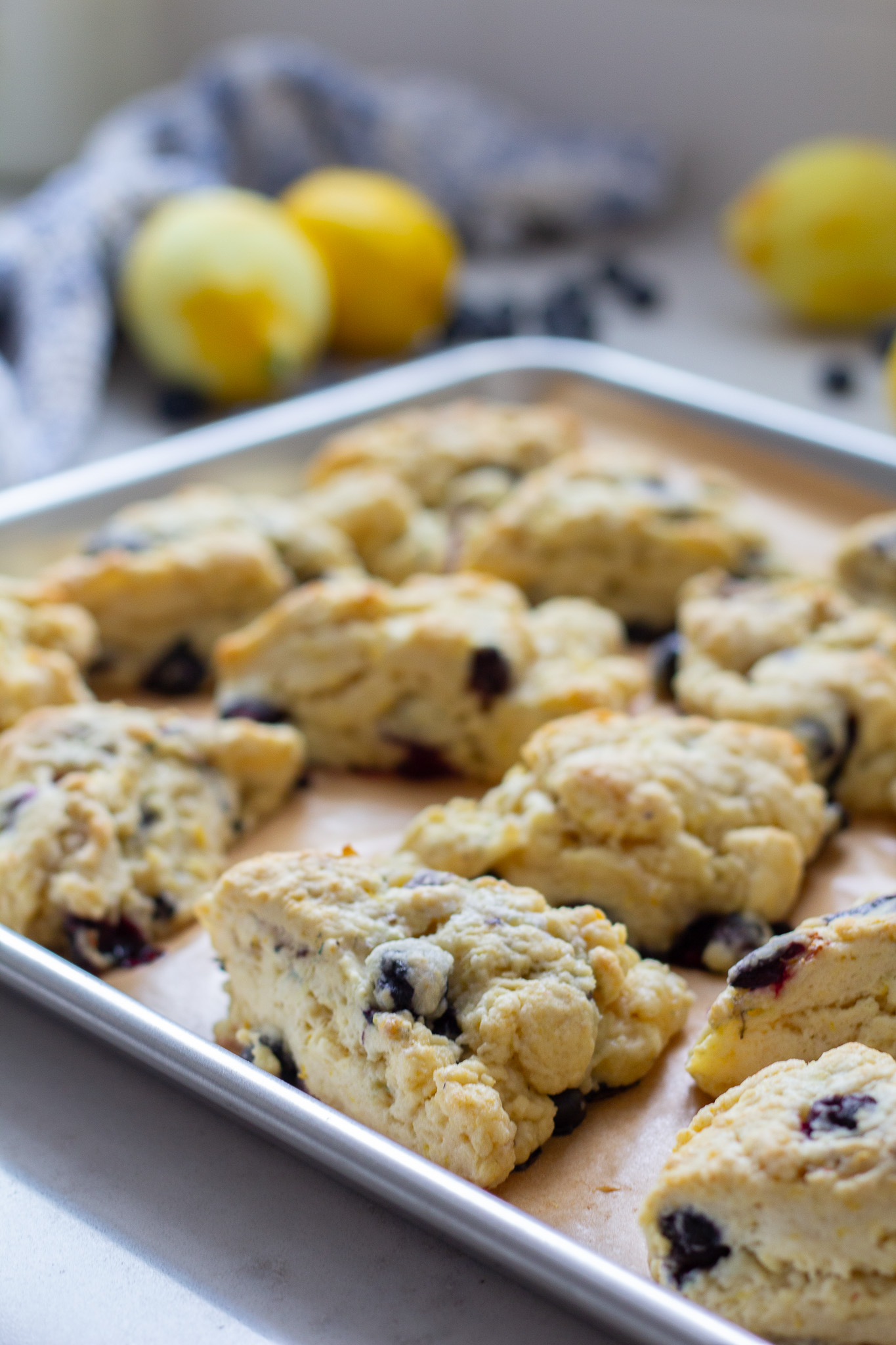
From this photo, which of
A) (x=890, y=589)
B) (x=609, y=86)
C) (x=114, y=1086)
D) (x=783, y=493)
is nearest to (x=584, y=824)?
(x=114, y=1086)

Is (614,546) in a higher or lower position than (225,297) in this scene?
lower

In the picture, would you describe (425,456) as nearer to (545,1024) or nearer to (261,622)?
(261,622)

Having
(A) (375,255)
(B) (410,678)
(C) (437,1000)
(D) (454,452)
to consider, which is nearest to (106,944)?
(C) (437,1000)

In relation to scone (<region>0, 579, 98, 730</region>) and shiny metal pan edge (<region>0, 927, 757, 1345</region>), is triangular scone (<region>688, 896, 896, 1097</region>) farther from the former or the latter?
scone (<region>0, 579, 98, 730</region>)

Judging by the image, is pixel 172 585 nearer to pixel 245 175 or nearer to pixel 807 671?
pixel 807 671

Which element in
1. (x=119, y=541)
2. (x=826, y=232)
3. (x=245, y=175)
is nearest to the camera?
(x=119, y=541)

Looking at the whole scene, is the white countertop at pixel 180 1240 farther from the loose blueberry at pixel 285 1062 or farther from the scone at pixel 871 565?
the scone at pixel 871 565
